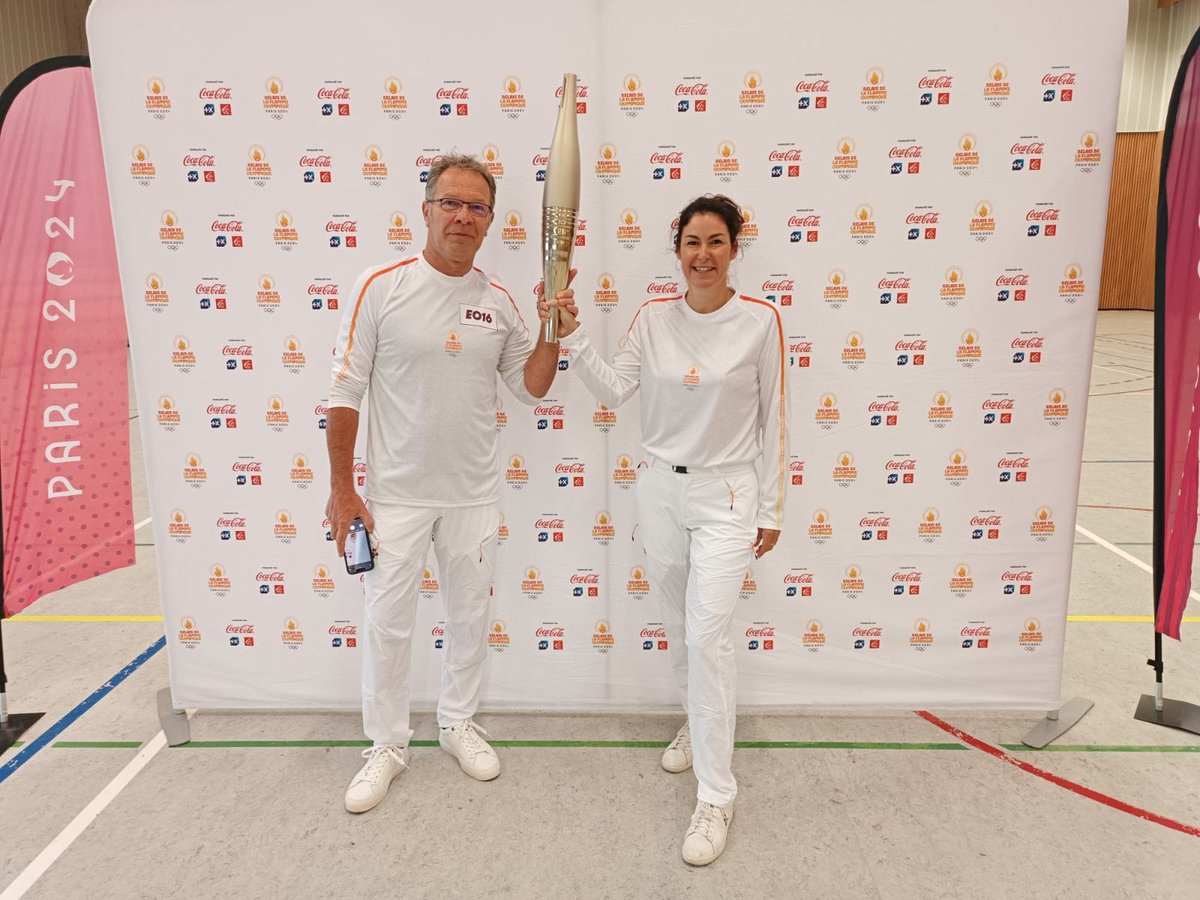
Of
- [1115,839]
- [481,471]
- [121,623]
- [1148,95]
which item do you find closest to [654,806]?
[481,471]

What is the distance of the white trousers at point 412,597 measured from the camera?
2.83 metres

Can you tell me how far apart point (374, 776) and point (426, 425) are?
132cm

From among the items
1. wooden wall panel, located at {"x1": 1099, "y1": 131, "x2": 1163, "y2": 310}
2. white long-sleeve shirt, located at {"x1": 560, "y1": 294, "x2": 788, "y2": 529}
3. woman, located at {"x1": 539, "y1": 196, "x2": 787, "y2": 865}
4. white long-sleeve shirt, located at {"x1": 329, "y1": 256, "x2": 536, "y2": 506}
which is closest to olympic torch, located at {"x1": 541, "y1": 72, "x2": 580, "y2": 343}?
woman, located at {"x1": 539, "y1": 196, "x2": 787, "y2": 865}

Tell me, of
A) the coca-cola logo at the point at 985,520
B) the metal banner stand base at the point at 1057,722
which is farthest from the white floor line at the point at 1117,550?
the coca-cola logo at the point at 985,520

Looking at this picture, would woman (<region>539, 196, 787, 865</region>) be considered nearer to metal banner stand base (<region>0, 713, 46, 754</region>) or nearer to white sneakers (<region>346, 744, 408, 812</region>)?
white sneakers (<region>346, 744, 408, 812</region>)

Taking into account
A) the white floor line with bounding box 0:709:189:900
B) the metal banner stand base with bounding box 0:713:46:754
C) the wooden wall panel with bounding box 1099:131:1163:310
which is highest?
the wooden wall panel with bounding box 1099:131:1163:310

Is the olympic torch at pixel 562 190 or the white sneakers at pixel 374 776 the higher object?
the olympic torch at pixel 562 190

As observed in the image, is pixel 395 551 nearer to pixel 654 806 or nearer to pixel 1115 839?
pixel 654 806

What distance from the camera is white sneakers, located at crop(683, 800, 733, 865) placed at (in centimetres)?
254

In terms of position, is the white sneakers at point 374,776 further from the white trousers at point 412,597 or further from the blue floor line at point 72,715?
the blue floor line at point 72,715

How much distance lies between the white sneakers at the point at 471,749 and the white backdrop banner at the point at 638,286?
354 mm

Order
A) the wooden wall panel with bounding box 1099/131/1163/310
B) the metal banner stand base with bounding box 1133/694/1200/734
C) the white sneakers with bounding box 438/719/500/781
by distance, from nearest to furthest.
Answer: the white sneakers with bounding box 438/719/500/781
the metal banner stand base with bounding box 1133/694/1200/734
the wooden wall panel with bounding box 1099/131/1163/310

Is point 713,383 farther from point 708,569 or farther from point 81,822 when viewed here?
point 81,822

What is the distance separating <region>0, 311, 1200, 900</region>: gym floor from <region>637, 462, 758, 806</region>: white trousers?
343 mm
